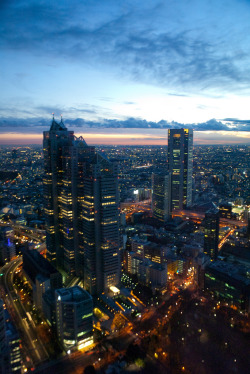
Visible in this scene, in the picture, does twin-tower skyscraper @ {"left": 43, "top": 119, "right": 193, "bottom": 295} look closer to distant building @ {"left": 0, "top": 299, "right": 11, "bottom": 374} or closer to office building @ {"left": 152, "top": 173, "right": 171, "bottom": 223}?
distant building @ {"left": 0, "top": 299, "right": 11, "bottom": 374}

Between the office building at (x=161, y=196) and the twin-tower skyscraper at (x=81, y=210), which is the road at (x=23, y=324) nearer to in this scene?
the twin-tower skyscraper at (x=81, y=210)

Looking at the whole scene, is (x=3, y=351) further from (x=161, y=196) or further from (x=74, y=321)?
(x=161, y=196)

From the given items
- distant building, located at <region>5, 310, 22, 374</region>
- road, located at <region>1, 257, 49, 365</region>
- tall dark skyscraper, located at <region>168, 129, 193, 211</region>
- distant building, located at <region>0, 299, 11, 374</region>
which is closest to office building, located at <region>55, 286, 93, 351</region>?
road, located at <region>1, 257, 49, 365</region>

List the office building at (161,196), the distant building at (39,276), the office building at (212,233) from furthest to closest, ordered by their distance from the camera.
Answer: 1. the office building at (161,196)
2. the office building at (212,233)
3. the distant building at (39,276)

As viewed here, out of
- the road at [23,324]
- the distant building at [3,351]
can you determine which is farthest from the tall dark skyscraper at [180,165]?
the distant building at [3,351]

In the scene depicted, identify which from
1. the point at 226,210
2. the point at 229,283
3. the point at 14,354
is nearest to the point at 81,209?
the point at 14,354

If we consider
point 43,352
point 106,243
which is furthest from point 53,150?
point 43,352
